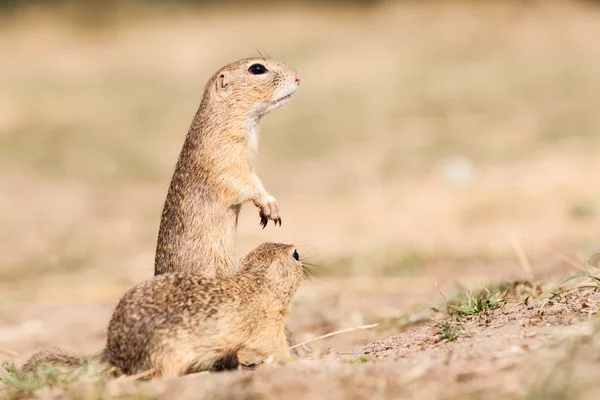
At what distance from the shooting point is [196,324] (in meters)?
3.78

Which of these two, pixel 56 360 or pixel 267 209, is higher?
pixel 267 209

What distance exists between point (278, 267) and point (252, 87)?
1594 mm

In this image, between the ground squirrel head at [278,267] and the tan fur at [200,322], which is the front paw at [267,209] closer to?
the ground squirrel head at [278,267]

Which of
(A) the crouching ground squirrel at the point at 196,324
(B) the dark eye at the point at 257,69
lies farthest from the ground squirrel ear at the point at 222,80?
(A) the crouching ground squirrel at the point at 196,324

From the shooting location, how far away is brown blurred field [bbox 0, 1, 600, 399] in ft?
19.3

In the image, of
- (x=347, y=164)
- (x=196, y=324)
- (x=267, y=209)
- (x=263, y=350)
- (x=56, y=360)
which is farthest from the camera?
(x=347, y=164)

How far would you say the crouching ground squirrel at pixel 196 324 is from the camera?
3.73 metres

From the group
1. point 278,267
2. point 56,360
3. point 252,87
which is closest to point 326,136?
point 252,87

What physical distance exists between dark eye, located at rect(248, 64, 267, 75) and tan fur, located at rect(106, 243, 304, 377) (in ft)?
5.64

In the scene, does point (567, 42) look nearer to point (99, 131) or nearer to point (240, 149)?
point (99, 131)

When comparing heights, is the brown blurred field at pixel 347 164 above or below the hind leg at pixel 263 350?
above

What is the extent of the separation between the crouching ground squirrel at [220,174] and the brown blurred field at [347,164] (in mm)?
1015

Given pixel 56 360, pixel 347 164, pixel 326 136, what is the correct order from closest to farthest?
pixel 56 360 → pixel 347 164 → pixel 326 136

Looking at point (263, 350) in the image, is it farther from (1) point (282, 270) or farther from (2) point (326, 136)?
(2) point (326, 136)
